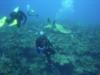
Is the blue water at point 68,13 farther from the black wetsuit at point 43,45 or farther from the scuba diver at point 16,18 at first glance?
the scuba diver at point 16,18

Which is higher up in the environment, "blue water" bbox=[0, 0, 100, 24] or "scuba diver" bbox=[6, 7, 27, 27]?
"blue water" bbox=[0, 0, 100, 24]

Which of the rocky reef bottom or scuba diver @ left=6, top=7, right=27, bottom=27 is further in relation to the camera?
the rocky reef bottom

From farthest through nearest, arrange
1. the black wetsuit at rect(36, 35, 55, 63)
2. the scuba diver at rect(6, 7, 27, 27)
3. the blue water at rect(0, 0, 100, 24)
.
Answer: the blue water at rect(0, 0, 100, 24), the black wetsuit at rect(36, 35, 55, 63), the scuba diver at rect(6, 7, 27, 27)

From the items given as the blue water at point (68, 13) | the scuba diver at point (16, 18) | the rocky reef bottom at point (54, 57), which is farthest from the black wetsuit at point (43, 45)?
the blue water at point (68, 13)

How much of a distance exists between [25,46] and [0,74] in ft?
9.94

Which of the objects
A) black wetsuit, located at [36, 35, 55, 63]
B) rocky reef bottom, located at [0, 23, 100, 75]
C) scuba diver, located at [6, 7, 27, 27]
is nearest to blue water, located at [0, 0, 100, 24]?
rocky reef bottom, located at [0, 23, 100, 75]

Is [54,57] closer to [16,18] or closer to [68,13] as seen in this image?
[16,18]

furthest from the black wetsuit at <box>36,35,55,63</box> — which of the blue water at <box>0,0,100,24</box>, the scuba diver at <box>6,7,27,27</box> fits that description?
the blue water at <box>0,0,100,24</box>

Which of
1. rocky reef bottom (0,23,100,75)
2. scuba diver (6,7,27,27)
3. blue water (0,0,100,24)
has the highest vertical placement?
blue water (0,0,100,24)

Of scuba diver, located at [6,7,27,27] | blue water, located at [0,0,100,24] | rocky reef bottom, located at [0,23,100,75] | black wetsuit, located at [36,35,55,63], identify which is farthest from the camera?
blue water, located at [0,0,100,24]

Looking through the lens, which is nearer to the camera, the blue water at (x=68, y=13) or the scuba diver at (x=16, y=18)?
the scuba diver at (x=16, y=18)

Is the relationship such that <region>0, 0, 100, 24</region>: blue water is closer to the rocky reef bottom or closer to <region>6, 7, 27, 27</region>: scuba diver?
the rocky reef bottom

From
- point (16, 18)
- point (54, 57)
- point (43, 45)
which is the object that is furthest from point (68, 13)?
point (16, 18)

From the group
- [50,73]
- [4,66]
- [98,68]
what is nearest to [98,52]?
[98,68]
